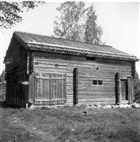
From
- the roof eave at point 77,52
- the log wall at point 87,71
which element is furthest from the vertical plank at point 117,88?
the roof eave at point 77,52

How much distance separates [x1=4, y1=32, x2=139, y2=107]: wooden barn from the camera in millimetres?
12734

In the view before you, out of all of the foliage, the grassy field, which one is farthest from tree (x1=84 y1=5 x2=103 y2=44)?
the grassy field

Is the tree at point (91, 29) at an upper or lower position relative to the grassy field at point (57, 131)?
upper

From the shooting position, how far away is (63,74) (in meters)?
13.8

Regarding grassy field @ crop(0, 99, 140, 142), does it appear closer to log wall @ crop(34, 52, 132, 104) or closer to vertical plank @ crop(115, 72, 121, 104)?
log wall @ crop(34, 52, 132, 104)

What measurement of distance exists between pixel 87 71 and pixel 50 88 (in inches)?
146

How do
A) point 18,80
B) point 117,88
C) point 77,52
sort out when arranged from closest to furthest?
point 77,52 → point 18,80 → point 117,88

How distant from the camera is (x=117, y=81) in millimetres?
16578

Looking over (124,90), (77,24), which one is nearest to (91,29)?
(77,24)

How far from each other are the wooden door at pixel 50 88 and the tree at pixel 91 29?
20.6 metres

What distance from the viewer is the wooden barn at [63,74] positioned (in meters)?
12.7

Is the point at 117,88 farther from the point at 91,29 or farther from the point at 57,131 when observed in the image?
the point at 91,29

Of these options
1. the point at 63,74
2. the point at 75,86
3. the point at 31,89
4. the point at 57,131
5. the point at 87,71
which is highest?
the point at 87,71

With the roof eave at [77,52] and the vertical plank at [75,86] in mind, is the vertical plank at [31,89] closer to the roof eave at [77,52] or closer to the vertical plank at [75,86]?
the roof eave at [77,52]
